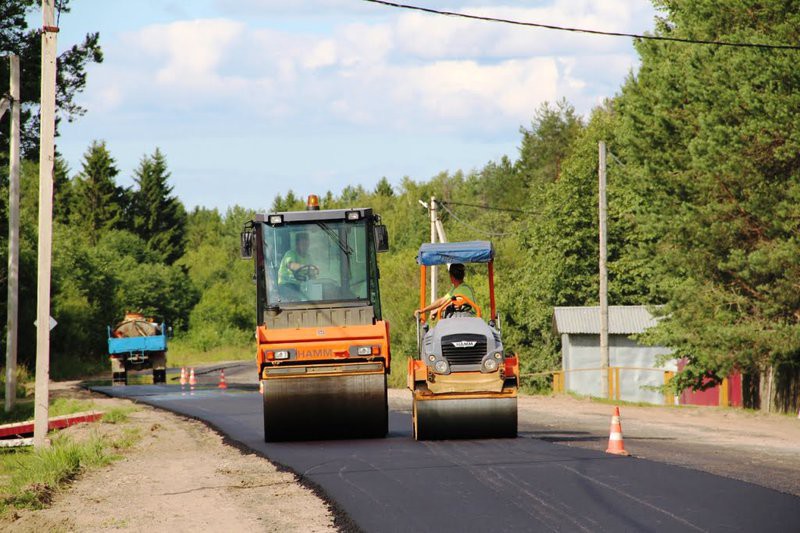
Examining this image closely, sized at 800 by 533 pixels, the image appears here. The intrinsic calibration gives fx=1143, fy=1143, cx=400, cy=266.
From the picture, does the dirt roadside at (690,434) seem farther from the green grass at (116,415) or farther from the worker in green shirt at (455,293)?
the green grass at (116,415)

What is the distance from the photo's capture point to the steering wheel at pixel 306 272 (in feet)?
54.7

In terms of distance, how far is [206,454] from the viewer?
16.2 metres

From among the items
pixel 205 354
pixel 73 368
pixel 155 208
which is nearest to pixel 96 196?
pixel 155 208

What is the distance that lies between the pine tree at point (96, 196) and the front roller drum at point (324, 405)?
78174mm

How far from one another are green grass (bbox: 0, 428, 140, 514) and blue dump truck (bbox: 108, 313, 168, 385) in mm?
23409

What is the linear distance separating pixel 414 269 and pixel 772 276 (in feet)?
122

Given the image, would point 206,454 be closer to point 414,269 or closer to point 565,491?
point 565,491

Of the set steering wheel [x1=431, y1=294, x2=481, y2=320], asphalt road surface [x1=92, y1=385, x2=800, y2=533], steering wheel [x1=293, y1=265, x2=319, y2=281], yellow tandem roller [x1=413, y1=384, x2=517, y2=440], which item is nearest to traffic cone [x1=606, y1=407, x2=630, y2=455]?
asphalt road surface [x1=92, y1=385, x2=800, y2=533]

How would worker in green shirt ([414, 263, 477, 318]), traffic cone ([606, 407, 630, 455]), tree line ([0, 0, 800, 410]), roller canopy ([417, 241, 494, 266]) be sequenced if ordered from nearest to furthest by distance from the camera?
traffic cone ([606, 407, 630, 455]), worker in green shirt ([414, 263, 477, 318]), roller canopy ([417, 241, 494, 266]), tree line ([0, 0, 800, 410])

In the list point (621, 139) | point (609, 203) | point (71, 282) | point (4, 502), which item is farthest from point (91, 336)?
point (4, 502)

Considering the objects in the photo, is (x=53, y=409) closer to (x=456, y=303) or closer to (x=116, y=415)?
(x=116, y=415)

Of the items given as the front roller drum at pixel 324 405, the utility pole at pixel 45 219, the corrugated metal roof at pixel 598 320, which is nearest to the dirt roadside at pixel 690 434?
the front roller drum at pixel 324 405

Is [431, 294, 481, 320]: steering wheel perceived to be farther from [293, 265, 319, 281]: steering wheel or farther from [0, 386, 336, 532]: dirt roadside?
[0, 386, 336, 532]: dirt roadside

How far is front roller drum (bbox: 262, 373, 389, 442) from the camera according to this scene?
52.7 feet
